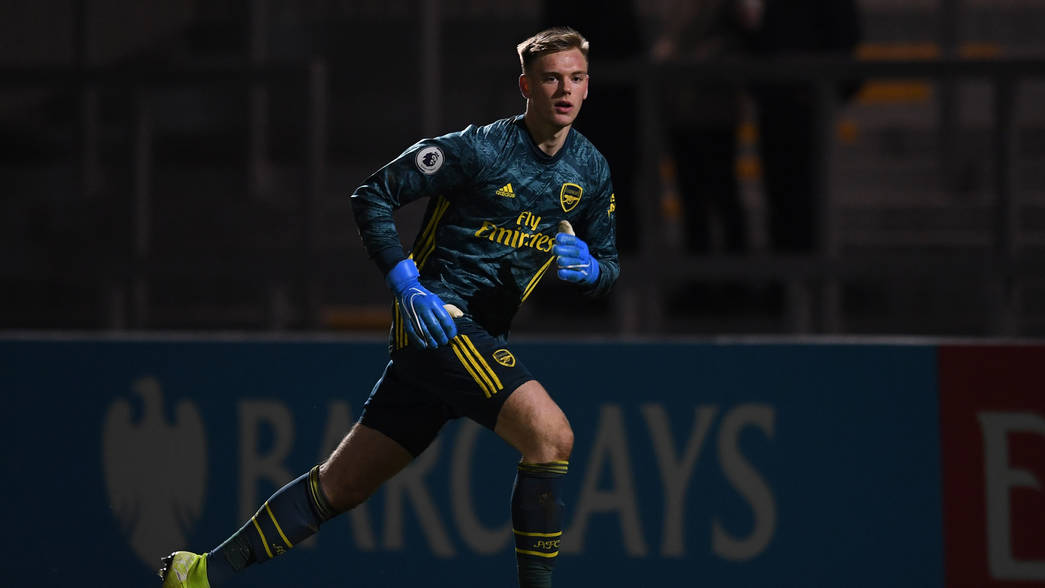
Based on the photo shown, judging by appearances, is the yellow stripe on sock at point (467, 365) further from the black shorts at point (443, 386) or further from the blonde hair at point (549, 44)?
the blonde hair at point (549, 44)

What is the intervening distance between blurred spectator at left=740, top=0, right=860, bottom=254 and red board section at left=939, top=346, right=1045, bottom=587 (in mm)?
1676

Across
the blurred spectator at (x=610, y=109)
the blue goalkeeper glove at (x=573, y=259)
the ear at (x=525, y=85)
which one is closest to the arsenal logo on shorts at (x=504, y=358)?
the blue goalkeeper glove at (x=573, y=259)

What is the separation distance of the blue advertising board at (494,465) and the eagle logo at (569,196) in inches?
51.4

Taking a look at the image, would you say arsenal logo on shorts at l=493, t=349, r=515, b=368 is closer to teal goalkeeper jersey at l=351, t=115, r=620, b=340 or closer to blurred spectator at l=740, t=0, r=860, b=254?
teal goalkeeper jersey at l=351, t=115, r=620, b=340

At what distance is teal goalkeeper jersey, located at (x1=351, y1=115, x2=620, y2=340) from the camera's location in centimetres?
458

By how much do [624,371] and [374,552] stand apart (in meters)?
1.19

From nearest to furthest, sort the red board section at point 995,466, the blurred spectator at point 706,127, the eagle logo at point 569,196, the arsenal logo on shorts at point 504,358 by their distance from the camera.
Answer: the arsenal logo on shorts at point 504,358 < the eagle logo at point 569,196 < the red board section at point 995,466 < the blurred spectator at point 706,127

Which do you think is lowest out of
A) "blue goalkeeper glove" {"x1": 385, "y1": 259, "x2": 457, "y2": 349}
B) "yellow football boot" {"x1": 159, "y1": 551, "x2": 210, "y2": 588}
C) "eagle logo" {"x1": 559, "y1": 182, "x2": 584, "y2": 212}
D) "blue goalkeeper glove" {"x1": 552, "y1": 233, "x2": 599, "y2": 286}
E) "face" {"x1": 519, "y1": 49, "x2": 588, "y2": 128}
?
"yellow football boot" {"x1": 159, "y1": 551, "x2": 210, "y2": 588}

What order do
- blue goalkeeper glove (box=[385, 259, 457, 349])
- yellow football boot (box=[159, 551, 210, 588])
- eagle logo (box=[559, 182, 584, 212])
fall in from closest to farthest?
blue goalkeeper glove (box=[385, 259, 457, 349]) < eagle logo (box=[559, 182, 584, 212]) < yellow football boot (box=[159, 551, 210, 588])

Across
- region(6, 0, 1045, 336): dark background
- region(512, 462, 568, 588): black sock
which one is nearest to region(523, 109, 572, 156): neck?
region(512, 462, 568, 588): black sock

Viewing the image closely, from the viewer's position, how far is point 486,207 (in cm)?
465

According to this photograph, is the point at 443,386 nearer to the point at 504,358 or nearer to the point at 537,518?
the point at 504,358

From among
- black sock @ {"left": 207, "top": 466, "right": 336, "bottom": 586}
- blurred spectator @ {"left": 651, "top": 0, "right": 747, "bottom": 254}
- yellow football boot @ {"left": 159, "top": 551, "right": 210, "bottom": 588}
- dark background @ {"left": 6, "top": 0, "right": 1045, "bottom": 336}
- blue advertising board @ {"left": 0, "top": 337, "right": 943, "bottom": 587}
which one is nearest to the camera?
black sock @ {"left": 207, "top": 466, "right": 336, "bottom": 586}

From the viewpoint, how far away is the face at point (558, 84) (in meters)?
4.57
